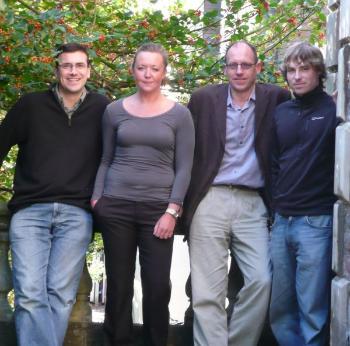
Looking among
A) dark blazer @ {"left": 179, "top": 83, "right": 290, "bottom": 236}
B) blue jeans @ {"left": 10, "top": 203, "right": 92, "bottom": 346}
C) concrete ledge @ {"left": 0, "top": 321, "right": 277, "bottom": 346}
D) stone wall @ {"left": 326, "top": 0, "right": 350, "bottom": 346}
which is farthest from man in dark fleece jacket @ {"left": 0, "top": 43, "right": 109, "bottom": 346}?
stone wall @ {"left": 326, "top": 0, "right": 350, "bottom": 346}

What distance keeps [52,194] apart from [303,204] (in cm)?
167

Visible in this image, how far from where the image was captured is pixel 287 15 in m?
9.88

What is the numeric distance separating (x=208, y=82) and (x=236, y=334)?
153 inches

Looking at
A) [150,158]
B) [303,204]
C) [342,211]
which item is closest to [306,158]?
[303,204]

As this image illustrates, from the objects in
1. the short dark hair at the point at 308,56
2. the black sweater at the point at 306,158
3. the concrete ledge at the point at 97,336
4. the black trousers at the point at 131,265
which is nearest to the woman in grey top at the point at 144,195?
the black trousers at the point at 131,265

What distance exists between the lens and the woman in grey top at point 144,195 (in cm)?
571

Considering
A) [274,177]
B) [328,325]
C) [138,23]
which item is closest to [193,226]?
[274,177]

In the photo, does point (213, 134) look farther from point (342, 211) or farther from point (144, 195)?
point (342, 211)

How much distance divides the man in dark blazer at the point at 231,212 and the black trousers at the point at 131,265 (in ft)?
0.82

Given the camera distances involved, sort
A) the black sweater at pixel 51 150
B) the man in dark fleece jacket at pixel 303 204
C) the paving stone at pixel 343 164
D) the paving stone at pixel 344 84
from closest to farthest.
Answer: the paving stone at pixel 343 164 → the paving stone at pixel 344 84 → the man in dark fleece jacket at pixel 303 204 → the black sweater at pixel 51 150

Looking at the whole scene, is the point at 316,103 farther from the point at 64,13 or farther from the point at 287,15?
the point at 287,15

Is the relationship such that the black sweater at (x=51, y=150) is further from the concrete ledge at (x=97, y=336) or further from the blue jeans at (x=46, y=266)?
the concrete ledge at (x=97, y=336)

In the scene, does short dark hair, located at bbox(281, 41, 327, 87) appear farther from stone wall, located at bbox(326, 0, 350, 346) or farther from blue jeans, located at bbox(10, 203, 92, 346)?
blue jeans, located at bbox(10, 203, 92, 346)

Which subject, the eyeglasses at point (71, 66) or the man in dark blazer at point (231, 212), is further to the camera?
the eyeglasses at point (71, 66)
